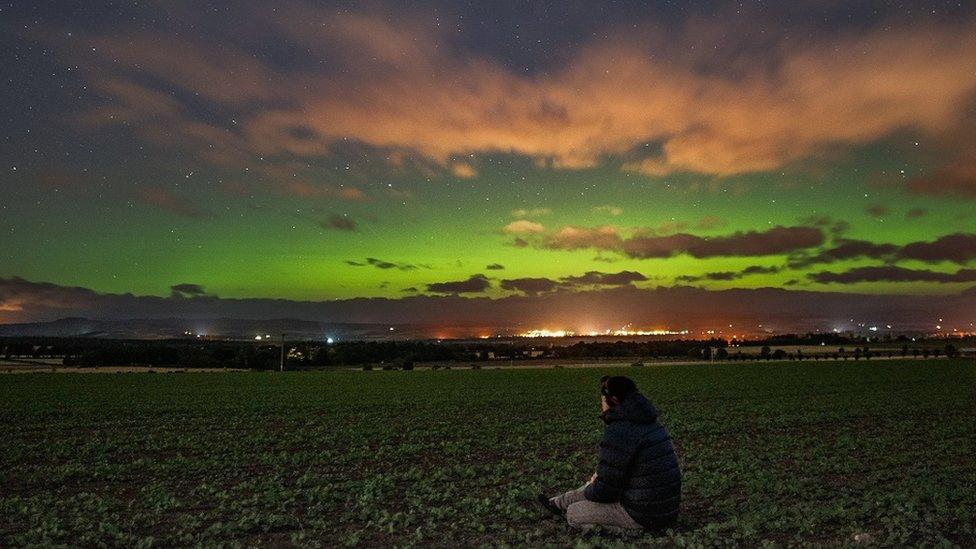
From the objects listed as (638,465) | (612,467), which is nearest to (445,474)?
(612,467)

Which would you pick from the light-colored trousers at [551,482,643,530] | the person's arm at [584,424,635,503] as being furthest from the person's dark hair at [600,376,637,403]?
the light-colored trousers at [551,482,643,530]

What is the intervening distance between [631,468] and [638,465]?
13 centimetres

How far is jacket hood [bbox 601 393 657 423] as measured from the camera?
33.8 feet

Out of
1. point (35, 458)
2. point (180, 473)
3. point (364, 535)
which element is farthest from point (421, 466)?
point (35, 458)

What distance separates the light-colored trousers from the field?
8.6 inches

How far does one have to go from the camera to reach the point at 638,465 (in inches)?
408

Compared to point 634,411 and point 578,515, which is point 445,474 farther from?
point 634,411

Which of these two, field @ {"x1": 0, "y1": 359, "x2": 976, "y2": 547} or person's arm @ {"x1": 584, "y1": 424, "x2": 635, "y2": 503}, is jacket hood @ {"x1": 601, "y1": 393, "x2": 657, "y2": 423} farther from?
field @ {"x1": 0, "y1": 359, "x2": 976, "y2": 547}

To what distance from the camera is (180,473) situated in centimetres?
1792

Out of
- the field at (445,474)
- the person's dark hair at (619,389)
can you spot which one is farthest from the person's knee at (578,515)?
the person's dark hair at (619,389)

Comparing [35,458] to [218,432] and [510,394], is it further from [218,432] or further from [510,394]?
[510,394]

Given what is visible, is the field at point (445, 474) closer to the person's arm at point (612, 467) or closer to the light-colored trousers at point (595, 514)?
the light-colored trousers at point (595, 514)

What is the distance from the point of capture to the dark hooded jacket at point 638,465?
33.7 ft

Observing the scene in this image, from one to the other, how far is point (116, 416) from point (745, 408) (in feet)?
98.2
